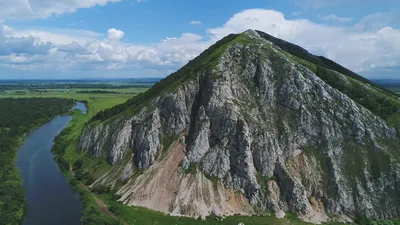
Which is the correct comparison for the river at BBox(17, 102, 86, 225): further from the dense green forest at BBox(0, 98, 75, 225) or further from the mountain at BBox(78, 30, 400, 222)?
the mountain at BBox(78, 30, 400, 222)

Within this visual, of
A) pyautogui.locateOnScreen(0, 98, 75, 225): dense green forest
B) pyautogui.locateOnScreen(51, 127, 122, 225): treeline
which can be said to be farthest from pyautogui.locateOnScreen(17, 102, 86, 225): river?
pyautogui.locateOnScreen(0, 98, 75, 225): dense green forest

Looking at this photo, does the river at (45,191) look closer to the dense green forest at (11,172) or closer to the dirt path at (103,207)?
the dense green forest at (11,172)

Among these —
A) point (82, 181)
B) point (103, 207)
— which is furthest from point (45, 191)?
point (103, 207)

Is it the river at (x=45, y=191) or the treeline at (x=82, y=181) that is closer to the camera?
the treeline at (x=82, y=181)

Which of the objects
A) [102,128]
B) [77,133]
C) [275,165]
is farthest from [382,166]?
[77,133]

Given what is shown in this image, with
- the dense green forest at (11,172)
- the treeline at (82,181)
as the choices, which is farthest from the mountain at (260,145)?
the dense green forest at (11,172)

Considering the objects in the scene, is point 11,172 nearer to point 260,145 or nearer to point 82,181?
point 82,181
